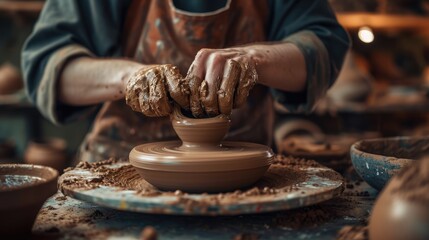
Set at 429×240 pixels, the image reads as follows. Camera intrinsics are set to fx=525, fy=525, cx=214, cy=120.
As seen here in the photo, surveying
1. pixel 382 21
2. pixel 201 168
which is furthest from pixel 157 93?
pixel 382 21

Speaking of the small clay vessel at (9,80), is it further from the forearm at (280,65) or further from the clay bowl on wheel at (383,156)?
the clay bowl on wheel at (383,156)

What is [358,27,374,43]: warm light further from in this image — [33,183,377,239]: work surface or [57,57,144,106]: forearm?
[33,183,377,239]: work surface

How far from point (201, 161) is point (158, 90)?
0.82 ft

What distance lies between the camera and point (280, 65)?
5.85 ft

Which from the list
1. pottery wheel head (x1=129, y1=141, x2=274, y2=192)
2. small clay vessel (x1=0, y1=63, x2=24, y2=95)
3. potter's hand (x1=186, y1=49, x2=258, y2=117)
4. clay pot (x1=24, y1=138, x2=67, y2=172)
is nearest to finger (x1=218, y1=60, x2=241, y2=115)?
potter's hand (x1=186, y1=49, x2=258, y2=117)

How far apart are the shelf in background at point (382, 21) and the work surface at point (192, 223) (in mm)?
3543

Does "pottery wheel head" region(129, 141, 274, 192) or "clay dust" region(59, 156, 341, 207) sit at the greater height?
"pottery wheel head" region(129, 141, 274, 192)

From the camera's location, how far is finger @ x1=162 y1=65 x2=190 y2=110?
4.59 ft

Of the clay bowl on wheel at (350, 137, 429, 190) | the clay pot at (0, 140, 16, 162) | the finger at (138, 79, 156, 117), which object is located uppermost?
the finger at (138, 79, 156, 117)

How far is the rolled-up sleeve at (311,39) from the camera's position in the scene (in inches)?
75.4

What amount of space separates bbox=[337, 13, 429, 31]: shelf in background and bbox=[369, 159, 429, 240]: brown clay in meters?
3.79

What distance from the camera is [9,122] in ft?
17.4

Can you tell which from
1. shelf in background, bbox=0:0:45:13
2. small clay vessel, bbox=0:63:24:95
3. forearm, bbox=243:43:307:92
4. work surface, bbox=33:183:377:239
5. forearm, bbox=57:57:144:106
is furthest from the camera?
small clay vessel, bbox=0:63:24:95

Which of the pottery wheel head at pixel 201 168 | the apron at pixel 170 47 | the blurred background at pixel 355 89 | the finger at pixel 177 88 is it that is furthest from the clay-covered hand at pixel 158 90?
the blurred background at pixel 355 89
